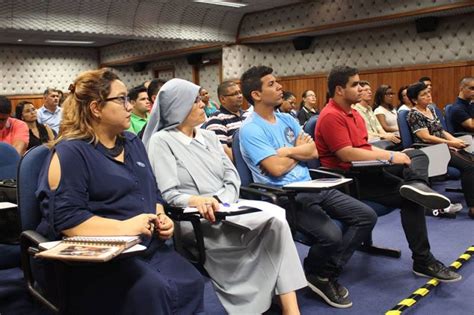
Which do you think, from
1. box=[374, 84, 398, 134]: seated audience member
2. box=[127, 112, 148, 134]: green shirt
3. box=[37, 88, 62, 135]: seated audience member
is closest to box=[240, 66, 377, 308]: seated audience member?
box=[127, 112, 148, 134]: green shirt

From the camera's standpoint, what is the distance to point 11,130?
3949 mm

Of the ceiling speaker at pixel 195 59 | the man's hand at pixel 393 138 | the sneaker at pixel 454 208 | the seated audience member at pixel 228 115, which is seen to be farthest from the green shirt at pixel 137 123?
the ceiling speaker at pixel 195 59

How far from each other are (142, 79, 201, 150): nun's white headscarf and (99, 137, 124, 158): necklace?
40 cm

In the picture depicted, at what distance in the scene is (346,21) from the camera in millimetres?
8094

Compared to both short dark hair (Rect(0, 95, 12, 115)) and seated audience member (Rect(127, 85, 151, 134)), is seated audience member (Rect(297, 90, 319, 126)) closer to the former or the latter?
seated audience member (Rect(127, 85, 151, 134))

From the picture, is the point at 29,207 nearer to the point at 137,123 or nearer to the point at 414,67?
the point at 137,123

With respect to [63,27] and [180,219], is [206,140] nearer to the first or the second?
[180,219]

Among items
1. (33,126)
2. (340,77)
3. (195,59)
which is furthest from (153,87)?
(195,59)

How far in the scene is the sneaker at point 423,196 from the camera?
8.87ft

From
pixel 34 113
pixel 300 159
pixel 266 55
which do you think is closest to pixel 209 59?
pixel 266 55

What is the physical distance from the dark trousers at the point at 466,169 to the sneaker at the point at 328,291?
2388 millimetres

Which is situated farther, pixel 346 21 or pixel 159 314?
pixel 346 21

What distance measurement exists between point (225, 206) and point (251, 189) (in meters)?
0.51

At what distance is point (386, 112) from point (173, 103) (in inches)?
184
